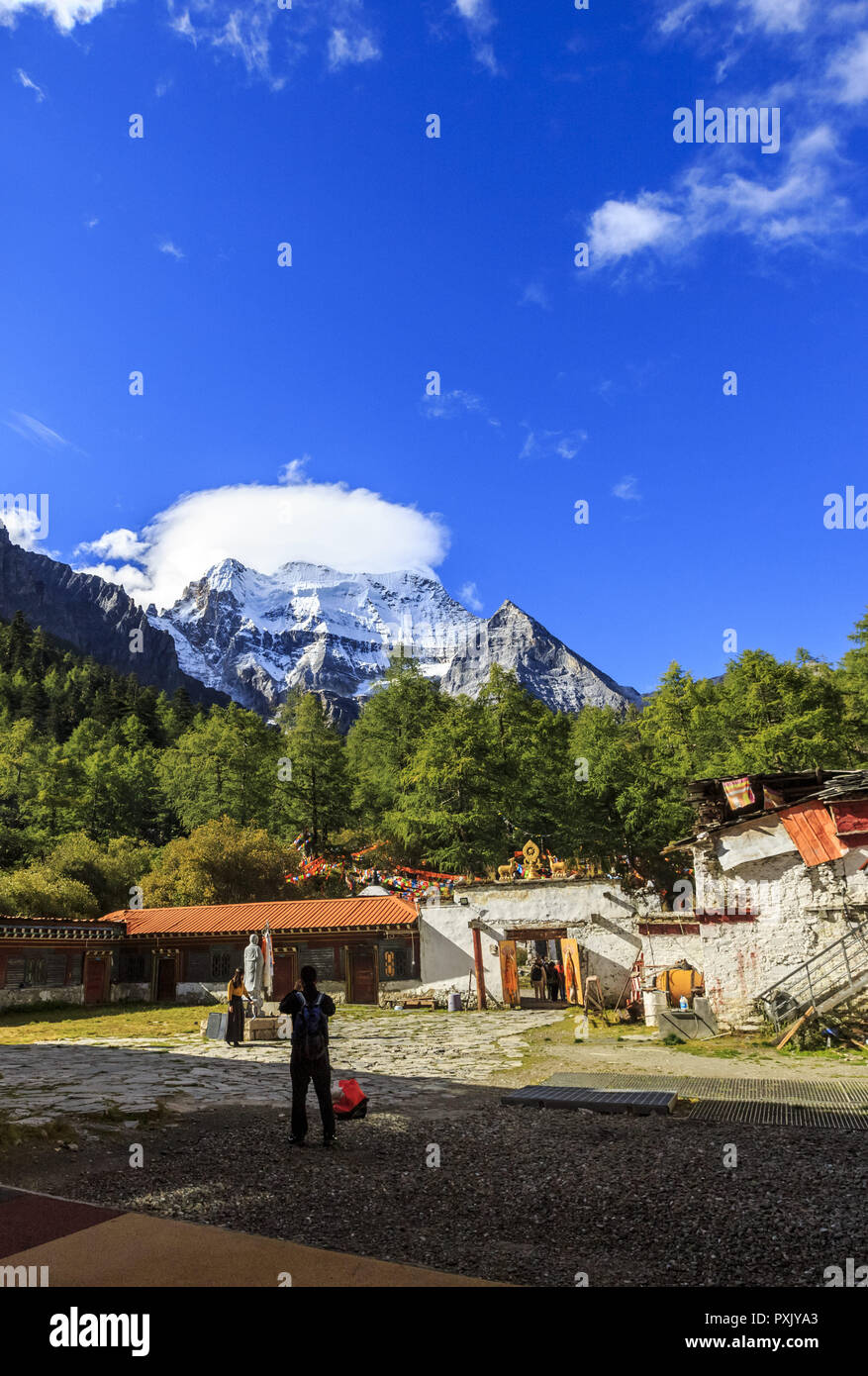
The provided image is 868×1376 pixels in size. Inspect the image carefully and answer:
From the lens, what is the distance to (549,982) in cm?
2775

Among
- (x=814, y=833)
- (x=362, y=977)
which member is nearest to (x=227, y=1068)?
(x=814, y=833)

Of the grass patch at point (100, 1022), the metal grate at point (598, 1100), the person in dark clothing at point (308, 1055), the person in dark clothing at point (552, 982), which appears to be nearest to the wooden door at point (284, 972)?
the grass patch at point (100, 1022)

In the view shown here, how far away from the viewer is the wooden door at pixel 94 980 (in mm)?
32281

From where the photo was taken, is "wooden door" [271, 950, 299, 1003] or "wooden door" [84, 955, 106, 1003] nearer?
"wooden door" [271, 950, 299, 1003]

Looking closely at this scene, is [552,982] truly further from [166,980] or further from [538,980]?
[166,980]

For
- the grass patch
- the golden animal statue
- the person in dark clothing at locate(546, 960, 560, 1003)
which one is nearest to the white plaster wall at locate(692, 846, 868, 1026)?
the person in dark clothing at locate(546, 960, 560, 1003)

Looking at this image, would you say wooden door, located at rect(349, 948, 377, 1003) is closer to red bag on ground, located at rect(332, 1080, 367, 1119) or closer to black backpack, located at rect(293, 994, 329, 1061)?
red bag on ground, located at rect(332, 1080, 367, 1119)

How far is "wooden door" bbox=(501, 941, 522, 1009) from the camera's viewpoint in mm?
27250

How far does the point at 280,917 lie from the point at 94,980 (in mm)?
7909

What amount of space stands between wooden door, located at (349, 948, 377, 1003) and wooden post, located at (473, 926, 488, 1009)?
16.1 feet

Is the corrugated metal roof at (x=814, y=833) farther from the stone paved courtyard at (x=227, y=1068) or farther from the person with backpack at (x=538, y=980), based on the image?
the person with backpack at (x=538, y=980)

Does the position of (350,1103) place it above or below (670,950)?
below

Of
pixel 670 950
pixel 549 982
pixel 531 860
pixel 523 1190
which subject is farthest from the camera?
pixel 531 860

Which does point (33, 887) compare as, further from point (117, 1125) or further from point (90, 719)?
point (90, 719)
